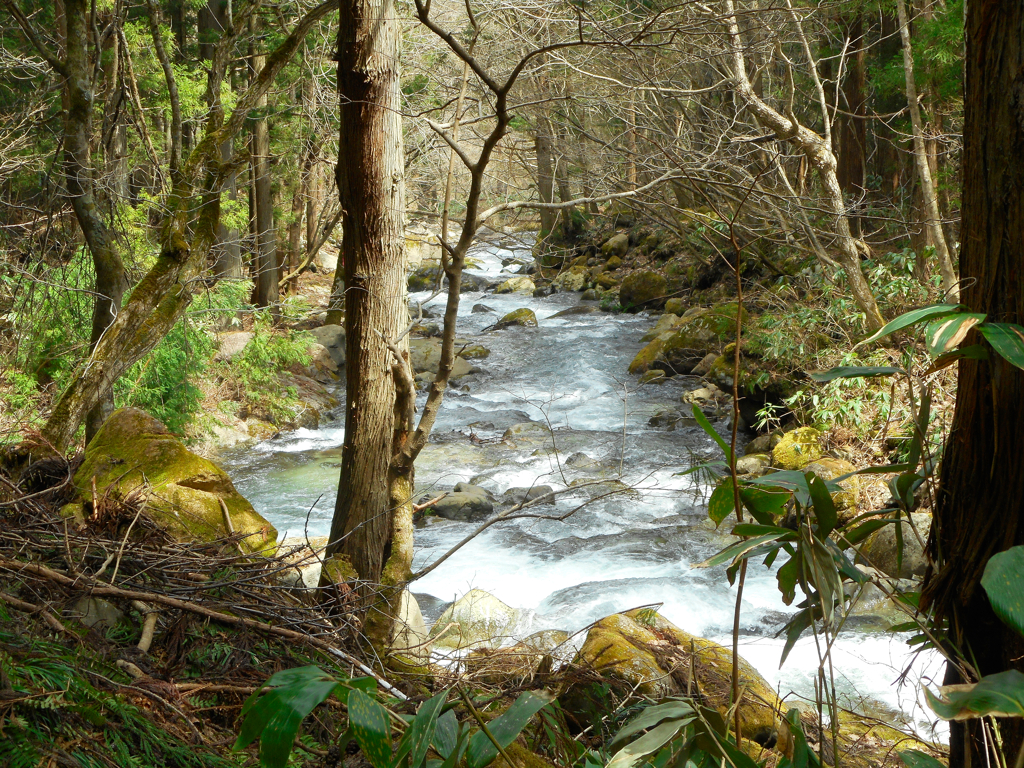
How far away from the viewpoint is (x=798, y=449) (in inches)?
307

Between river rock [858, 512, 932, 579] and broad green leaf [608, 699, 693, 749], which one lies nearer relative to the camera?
broad green leaf [608, 699, 693, 749]

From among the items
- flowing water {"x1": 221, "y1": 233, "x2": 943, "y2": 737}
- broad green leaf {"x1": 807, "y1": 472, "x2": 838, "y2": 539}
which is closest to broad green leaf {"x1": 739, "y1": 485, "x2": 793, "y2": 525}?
broad green leaf {"x1": 807, "y1": 472, "x2": 838, "y2": 539}

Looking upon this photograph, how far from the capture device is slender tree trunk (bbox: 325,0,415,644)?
4.11 m

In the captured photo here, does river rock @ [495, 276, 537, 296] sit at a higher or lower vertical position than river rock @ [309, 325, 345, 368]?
higher

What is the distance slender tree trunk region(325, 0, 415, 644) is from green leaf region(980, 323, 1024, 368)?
11.3 feet

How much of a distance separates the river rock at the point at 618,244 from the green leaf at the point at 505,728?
20.8 m

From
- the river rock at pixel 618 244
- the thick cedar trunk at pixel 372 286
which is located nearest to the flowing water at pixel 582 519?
the thick cedar trunk at pixel 372 286

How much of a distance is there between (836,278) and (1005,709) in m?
8.19

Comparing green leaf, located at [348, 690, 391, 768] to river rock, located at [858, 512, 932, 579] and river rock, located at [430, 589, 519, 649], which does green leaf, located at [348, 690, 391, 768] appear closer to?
river rock, located at [430, 589, 519, 649]

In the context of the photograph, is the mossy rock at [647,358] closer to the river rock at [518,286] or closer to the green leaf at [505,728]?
the river rock at [518,286]

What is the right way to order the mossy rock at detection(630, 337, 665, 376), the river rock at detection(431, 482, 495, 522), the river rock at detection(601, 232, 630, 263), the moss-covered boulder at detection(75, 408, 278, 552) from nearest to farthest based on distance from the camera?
the moss-covered boulder at detection(75, 408, 278, 552) → the river rock at detection(431, 482, 495, 522) → the mossy rock at detection(630, 337, 665, 376) → the river rock at detection(601, 232, 630, 263)

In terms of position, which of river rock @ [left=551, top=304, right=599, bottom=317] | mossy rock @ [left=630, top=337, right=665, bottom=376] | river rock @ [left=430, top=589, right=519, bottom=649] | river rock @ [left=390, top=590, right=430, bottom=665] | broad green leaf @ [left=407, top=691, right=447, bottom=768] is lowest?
river rock @ [left=430, top=589, right=519, bottom=649]

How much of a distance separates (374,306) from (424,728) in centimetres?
333

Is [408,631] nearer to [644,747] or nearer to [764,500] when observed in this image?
[764,500]
